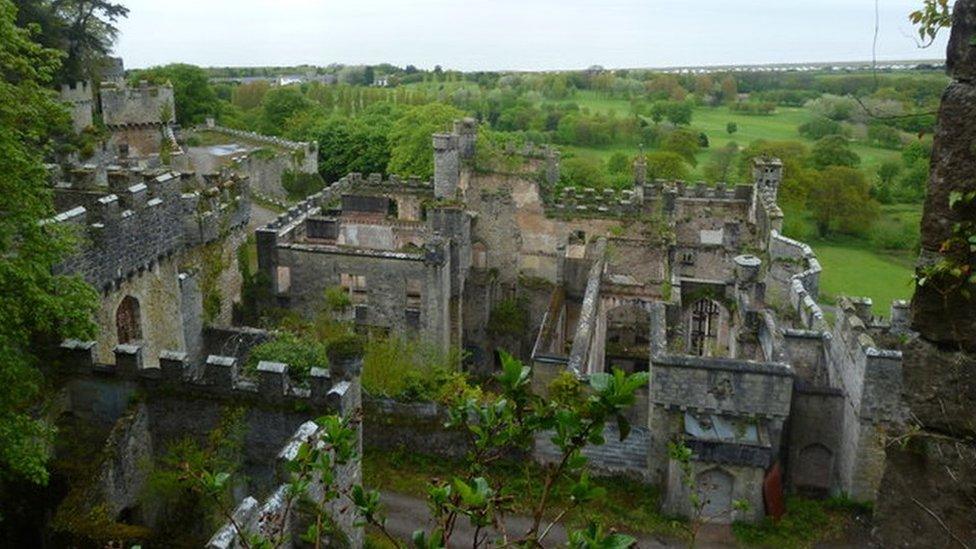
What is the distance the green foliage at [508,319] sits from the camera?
32.8m

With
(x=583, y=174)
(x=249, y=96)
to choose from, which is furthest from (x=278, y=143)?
(x=249, y=96)

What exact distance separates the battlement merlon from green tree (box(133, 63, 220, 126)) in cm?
5027

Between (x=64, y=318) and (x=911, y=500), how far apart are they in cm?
1122

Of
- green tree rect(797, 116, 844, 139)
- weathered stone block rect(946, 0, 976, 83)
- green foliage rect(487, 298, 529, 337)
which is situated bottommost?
green foliage rect(487, 298, 529, 337)

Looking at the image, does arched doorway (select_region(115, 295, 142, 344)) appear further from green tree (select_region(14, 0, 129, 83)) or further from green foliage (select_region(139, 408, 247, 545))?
green tree (select_region(14, 0, 129, 83))

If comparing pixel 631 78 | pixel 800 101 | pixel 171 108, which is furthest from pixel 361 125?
pixel 631 78

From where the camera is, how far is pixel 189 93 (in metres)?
63.8

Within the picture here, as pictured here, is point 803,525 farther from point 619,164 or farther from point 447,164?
point 619,164

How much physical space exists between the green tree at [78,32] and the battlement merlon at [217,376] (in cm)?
2887

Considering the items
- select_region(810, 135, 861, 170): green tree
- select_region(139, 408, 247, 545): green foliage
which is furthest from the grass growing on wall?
select_region(810, 135, 861, 170): green tree

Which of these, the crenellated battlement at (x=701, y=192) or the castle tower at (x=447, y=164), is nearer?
the castle tower at (x=447, y=164)

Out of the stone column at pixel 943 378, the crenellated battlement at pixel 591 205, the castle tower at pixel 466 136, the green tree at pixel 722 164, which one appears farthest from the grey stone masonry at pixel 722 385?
the green tree at pixel 722 164

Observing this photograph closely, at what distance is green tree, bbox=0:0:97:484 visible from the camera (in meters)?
11.3

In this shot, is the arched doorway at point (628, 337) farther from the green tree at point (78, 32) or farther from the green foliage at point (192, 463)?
the green tree at point (78, 32)
